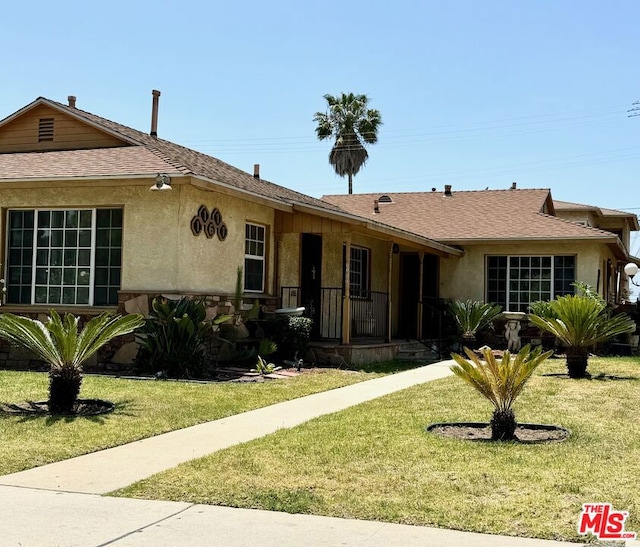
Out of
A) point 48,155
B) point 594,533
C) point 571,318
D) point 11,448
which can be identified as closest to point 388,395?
point 571,318

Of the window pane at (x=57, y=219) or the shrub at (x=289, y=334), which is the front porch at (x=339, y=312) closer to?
the shrub at (x=289, y=334)

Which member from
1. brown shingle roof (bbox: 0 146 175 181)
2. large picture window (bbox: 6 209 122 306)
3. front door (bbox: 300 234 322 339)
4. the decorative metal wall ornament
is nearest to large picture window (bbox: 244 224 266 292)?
the decorative metal wall ornament

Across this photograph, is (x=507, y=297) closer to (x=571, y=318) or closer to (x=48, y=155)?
(x=571, y=318)

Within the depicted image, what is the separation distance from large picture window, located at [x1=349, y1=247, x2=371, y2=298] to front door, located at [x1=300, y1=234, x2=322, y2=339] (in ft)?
4.30

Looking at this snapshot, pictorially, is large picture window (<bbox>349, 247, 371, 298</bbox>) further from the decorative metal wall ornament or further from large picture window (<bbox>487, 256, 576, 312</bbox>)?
the decorative metal wall ornament

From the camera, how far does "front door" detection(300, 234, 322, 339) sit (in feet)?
55.7

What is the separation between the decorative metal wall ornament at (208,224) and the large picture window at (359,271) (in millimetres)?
5173

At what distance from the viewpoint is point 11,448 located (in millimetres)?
6969

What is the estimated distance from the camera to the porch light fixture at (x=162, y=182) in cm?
1212

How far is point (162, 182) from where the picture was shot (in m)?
12.1

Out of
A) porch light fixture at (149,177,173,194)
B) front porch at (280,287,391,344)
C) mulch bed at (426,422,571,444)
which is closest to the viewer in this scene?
mulch bed at (426,422,571,444)

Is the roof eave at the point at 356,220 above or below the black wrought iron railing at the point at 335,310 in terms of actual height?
above

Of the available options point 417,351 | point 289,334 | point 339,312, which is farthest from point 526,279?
point 289,334

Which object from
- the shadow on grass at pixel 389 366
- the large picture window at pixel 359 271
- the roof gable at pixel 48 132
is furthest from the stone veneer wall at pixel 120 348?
the large picture window at pixel 359 271
